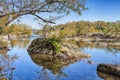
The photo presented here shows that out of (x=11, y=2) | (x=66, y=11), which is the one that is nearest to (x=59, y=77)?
(x=66, y=11)

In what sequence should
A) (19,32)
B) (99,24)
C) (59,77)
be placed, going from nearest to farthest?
(59,77) < (19,32) < (99,24)

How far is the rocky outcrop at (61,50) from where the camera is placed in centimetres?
2708

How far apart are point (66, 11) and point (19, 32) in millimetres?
94911

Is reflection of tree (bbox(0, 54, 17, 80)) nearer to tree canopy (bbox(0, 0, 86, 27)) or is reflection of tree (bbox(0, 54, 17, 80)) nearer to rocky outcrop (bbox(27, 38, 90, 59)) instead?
tree canopy (bbox(0, 0, 86, 27))

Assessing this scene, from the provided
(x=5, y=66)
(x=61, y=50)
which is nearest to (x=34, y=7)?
(x=5, y=66)

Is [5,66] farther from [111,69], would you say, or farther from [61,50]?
[61,50]

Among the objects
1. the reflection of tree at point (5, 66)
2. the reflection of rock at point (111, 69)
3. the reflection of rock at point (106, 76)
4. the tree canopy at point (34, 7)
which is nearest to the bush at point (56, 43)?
the reflection of rock at point (111, 69)

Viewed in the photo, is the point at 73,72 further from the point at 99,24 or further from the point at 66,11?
the point at 99,24

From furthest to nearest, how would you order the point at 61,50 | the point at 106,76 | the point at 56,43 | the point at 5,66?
1. the point at 56,43
2. the point at 61,50
3. the point at 106,76
4. the point at 5,66

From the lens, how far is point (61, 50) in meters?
27.7

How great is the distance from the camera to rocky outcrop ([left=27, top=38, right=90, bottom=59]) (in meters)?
27.1

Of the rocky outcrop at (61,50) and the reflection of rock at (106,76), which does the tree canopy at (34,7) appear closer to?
the reflection of rock at (106,76)

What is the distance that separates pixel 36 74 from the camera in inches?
691

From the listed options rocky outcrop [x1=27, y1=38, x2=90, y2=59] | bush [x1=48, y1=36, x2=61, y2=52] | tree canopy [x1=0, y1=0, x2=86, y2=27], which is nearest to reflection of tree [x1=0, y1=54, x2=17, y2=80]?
tree canopy [x1=0, y1=0, x2=86, y2=27]
